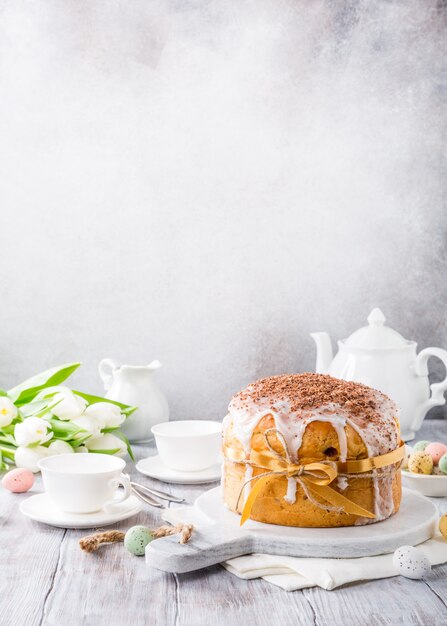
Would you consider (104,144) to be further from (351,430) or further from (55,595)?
(55,595)

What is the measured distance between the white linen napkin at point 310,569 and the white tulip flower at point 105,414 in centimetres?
69

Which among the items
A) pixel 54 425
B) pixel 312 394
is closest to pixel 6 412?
pixel 54 425

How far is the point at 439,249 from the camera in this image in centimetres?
228

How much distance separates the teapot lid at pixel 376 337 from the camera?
201 cm

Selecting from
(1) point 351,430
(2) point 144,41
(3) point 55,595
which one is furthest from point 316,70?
(3) point 55,595

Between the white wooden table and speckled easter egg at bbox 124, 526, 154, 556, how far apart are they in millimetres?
13

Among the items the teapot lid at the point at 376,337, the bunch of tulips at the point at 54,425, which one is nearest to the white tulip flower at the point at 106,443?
the bunch of tulips at the point at 54,425

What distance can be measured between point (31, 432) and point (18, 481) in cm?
14

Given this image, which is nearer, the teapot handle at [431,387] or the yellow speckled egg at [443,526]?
the yellow speckled egg at [443,526]

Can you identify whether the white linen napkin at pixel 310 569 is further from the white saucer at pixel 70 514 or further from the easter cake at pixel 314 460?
the white saucer at pixel 70 514

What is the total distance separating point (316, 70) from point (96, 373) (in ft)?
3.39

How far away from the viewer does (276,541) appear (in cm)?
125

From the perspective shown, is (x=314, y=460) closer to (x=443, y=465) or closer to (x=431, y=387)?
(x=443, y=465)

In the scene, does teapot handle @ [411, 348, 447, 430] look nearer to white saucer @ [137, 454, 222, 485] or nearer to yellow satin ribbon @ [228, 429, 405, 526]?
white saucer @ [137, 454, 222, 485]
